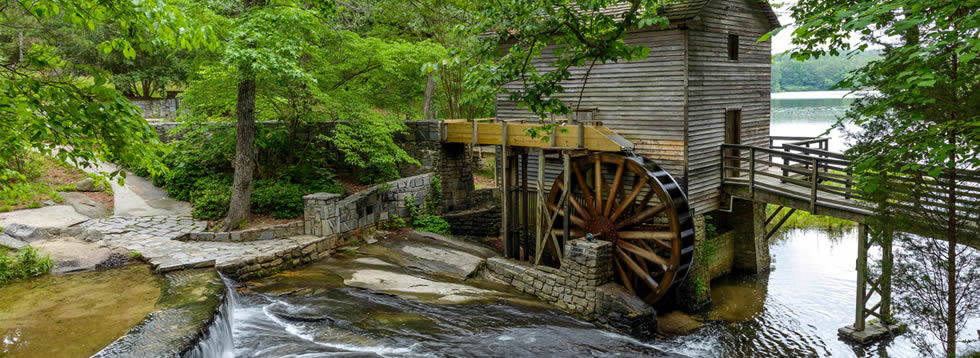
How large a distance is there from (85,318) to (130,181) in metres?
9.11

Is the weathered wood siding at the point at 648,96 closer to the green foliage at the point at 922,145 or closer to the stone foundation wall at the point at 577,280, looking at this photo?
the stone foundation wall at the point at 577,280

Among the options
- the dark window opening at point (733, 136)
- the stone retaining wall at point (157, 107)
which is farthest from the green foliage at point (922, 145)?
the stone retaining wall at point (157, 107)

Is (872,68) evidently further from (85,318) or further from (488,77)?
(85,318)

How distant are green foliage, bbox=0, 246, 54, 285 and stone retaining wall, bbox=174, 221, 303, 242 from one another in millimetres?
2442

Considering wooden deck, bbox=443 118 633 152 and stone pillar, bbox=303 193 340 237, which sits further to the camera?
stone pillar, bbox=303 193 340 237

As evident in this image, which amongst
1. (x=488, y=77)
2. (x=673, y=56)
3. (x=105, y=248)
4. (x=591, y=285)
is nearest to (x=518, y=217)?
(x=591, y=285)

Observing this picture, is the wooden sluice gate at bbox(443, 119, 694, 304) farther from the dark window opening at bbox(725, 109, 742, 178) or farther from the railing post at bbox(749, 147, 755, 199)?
the dark window opening at bbox(725, 109, 742, 178)

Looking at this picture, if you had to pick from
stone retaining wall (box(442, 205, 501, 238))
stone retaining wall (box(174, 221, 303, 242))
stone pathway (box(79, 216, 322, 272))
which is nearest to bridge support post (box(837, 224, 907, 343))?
stone retaining wall (box(442, 205, 501, 238))

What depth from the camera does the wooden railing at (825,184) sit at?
705 centimetres

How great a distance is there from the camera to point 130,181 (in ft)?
51.0

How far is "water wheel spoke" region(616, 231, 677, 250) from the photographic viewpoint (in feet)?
38.5

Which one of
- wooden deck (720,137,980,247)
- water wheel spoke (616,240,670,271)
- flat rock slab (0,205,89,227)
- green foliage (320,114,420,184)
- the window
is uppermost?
the window

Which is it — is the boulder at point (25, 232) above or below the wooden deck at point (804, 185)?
below

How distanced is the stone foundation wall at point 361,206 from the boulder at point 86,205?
440cm
